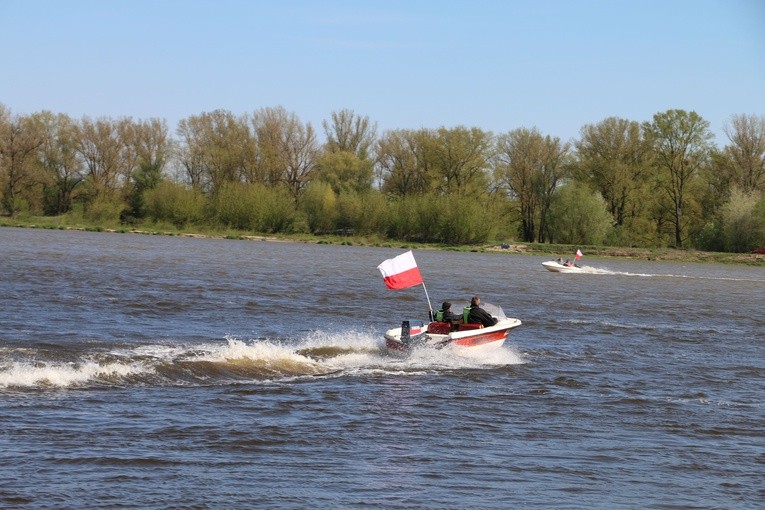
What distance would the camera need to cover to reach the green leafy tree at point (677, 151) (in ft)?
317

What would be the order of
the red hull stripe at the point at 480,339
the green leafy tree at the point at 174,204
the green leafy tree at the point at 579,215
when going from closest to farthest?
1. the red hull stripe at the point at 480,339
2. the green leafy tree at the point at 579,215
3. the green leafy tree at the point at 174,204

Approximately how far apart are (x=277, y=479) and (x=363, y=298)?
27639mm

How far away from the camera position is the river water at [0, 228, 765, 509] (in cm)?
1286

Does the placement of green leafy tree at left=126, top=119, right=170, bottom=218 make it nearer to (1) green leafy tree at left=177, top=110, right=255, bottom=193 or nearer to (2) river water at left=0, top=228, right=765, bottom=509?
(1) green leafy tree at left=177, top=110, right=255, bottom=193

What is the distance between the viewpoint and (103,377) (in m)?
19.3

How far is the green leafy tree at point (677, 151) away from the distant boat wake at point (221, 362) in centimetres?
7609

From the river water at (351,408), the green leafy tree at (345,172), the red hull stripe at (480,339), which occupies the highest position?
the green leafy tree at (345,172)

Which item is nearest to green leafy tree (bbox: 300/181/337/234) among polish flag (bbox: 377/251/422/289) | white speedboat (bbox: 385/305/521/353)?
polish flag (bbox: 377/251/422/289)

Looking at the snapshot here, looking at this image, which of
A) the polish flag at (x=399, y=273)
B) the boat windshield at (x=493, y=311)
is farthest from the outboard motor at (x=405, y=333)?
the boat windshield at (x=493, y=311)

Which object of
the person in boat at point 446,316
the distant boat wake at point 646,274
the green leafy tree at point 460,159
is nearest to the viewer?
the person in boat at point 446,316

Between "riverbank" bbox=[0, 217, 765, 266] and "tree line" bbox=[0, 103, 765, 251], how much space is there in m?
1.39

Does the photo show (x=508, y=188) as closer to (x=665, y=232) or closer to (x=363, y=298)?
(x=665, y=232)

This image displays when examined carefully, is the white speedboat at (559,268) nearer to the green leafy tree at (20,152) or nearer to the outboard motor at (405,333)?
the outboard motor at (405,333)

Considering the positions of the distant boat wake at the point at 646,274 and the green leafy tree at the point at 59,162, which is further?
the green leafy tree at the point at 59,162
